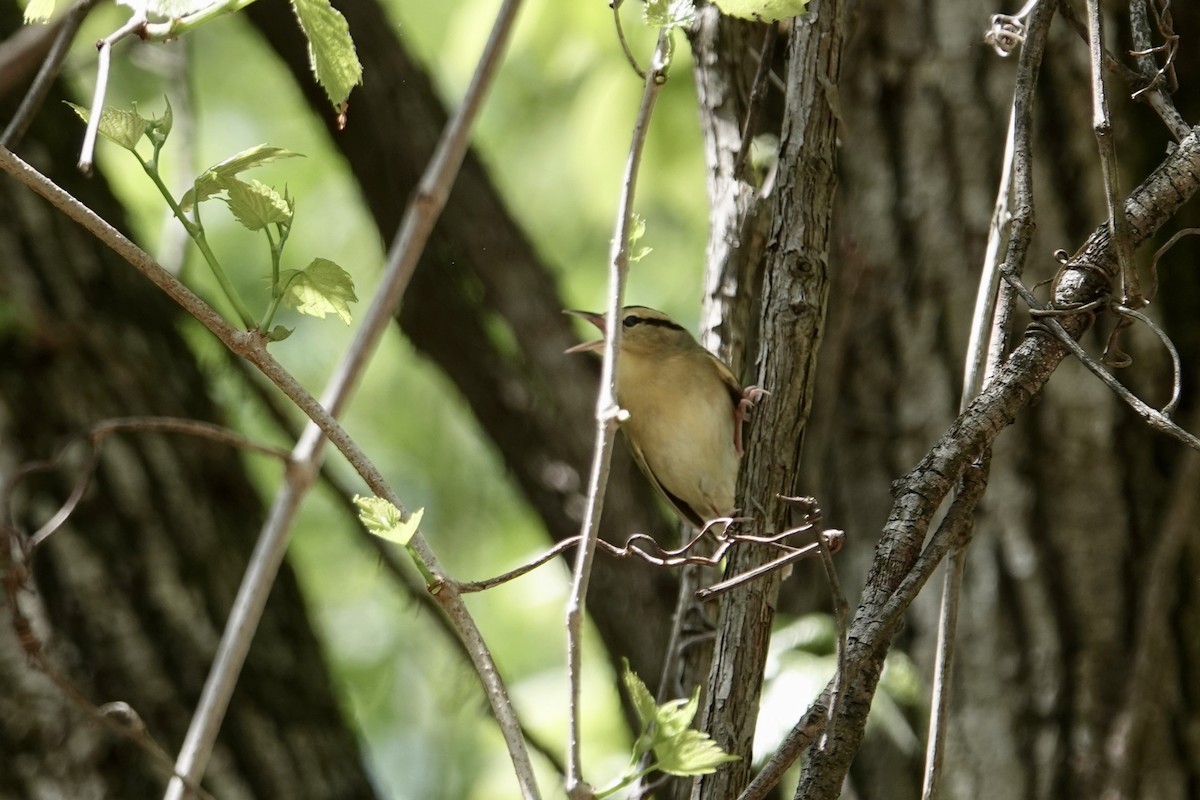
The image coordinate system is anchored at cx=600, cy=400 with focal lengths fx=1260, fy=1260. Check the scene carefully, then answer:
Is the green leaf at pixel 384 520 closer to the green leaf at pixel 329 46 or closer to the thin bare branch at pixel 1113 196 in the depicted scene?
the green leaf at pixel 329 46

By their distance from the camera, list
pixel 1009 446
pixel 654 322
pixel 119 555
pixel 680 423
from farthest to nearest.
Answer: pixel 654 322 < pixel 680 423 < pixel 1009 446 < pixel 119 555

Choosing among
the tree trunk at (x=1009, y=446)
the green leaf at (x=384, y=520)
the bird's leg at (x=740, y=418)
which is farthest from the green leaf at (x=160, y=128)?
the tree trunk at (x=1009, y=446)

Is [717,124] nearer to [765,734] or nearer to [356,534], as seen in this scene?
[765,734]

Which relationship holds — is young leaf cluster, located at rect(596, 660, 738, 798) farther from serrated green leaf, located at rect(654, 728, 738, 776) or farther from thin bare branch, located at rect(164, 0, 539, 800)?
thin bare branch, located at rect(164, 0, 539, 800)

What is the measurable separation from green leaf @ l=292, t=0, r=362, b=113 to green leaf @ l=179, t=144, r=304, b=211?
0.27ft

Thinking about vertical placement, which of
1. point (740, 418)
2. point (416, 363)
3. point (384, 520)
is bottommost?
point (384, 520)

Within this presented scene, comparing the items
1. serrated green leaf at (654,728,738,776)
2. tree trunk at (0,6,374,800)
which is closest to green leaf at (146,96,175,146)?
serrated green leaf at (654,728,738,776)

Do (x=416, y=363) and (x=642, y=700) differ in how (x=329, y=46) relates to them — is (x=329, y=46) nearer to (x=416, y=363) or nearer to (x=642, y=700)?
(x=642, y=700)

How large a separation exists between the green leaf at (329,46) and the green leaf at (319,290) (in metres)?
0.17

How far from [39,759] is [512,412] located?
4.73ft

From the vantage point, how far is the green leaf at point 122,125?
1.17m

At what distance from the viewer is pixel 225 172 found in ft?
4.03

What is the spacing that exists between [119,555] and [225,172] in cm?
186

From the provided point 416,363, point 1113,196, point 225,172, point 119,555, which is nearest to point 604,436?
point 225,172
